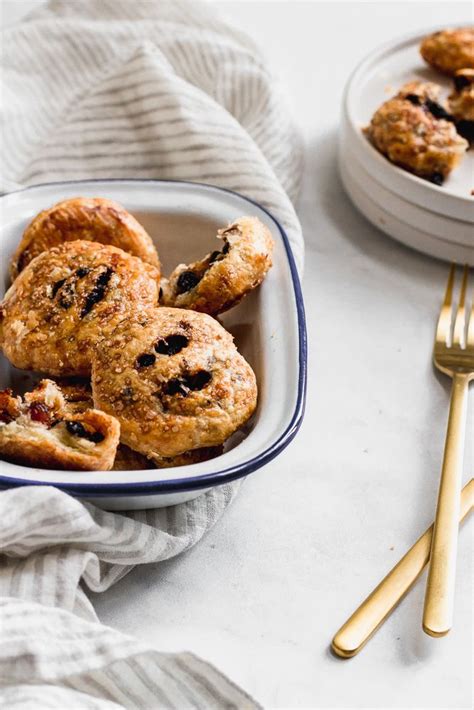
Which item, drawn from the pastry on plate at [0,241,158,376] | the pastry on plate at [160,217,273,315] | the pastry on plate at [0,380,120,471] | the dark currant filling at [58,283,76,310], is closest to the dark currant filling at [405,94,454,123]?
the pastry on plate at [160,217,273,315]

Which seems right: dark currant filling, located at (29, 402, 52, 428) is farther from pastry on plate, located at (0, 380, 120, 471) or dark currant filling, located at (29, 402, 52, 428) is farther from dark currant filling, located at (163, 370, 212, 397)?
dark currant filling, located at (163, 370, 212, 397)

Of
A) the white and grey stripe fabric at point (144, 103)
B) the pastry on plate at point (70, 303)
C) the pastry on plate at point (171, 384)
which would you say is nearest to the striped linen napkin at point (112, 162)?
the white and grey stripe fabric at point (144, 103)

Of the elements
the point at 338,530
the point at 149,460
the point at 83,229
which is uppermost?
the point at 83,229

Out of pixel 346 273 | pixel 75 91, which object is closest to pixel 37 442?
pixel 346 273

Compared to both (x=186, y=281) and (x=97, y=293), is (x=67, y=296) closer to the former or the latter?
(x=97, y=293)

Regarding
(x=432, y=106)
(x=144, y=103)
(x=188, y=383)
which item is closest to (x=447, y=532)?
(x=188, y=383)

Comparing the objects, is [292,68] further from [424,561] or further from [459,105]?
[424,561]
